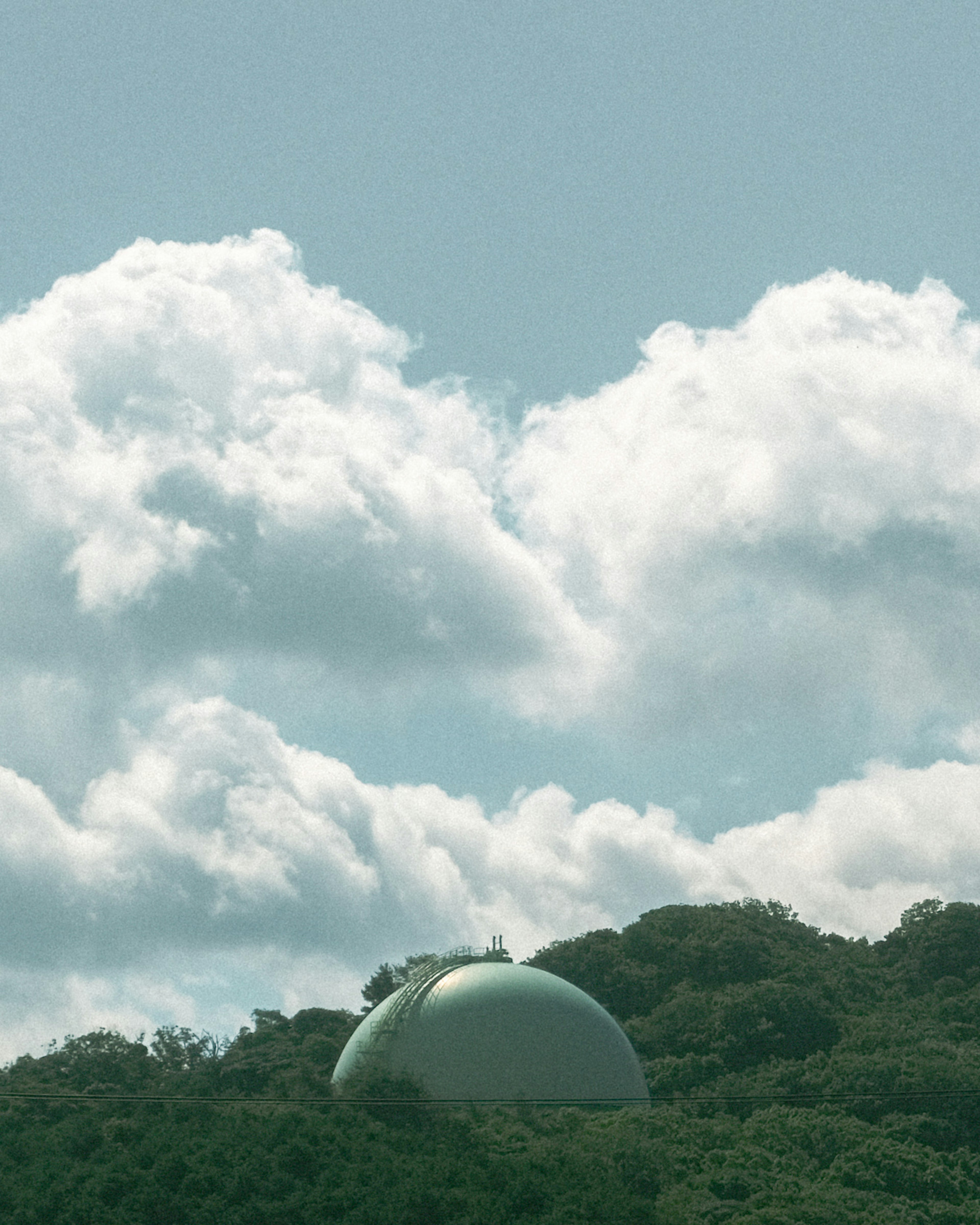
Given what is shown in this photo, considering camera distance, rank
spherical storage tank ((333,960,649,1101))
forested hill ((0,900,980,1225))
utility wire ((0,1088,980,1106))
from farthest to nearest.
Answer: spherical storage tank ((333,960,649,1101)), utility wire ((0,1088,980,1106)), forested hill ((0,900,980,1225))

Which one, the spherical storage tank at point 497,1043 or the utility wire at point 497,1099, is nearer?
the utility wire at point 497,1099

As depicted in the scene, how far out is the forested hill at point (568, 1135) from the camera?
4047 centimetres

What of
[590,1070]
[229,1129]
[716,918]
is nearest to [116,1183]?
[229,1129]

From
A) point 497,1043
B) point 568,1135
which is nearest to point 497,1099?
point 497,1043

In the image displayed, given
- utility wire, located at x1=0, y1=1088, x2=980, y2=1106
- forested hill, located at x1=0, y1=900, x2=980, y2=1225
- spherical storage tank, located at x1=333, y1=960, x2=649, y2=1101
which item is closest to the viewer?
forested hill, located at x1=0, y1=900, x2=980, y2=1225

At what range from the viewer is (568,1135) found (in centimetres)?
4469

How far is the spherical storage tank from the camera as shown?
157 feet

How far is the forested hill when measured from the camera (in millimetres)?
40469

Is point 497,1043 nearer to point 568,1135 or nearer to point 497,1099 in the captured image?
point 497,1099

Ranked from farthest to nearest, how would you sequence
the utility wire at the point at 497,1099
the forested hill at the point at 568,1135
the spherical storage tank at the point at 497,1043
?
the spherical storage tank at the point at 497,1043, the utility wire at the point at 497,1099, the forested hill at the point at 568,1135

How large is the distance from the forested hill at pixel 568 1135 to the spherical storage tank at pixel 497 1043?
1084 mm

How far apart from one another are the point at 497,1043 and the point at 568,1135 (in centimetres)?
466

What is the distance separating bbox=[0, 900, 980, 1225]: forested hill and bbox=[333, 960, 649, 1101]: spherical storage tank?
1084mm

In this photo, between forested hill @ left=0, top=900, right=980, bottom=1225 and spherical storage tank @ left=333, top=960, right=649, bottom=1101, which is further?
spherical storage tank @ left=333, top=960, right=649, bottom=1101
